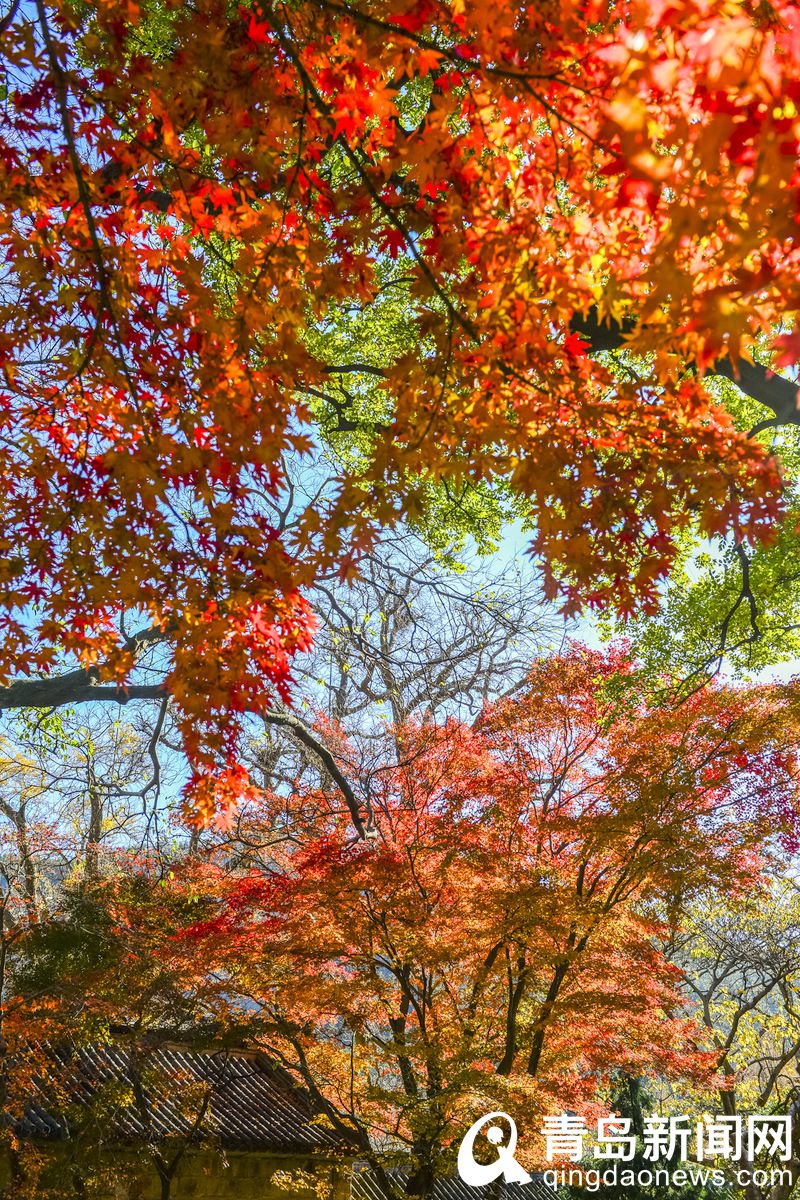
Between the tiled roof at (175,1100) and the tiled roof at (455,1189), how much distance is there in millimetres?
895

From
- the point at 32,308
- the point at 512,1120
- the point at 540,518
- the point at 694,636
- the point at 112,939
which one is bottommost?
the point at 512,1120

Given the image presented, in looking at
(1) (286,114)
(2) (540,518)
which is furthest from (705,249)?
(1) (286,114)

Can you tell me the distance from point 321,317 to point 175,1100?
7.74m

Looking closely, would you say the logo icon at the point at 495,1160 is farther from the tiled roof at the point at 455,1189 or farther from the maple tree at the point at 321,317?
the maple tree at the point at 321,317

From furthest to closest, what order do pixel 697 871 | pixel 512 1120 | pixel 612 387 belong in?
1. pixel 697 871
2. pixel 512 1120
3. pixel 612 387

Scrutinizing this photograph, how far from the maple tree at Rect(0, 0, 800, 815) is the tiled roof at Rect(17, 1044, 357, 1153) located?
493 centimetres

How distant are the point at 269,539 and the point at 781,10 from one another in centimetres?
260

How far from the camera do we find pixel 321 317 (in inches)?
141

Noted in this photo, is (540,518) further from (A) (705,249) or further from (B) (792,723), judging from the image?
(B) (792,723)

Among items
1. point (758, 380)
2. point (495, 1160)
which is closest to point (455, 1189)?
point (495, 1160)

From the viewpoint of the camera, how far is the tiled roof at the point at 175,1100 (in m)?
7.66

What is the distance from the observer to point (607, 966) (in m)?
7.06

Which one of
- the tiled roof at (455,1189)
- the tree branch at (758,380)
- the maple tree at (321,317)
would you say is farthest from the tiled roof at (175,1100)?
the tree branch at (758,380)

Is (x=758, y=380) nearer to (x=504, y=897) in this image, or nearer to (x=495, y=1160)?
(x=504, y=897)
